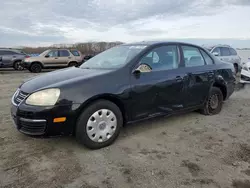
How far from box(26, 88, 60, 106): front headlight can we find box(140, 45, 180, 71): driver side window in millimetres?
1430

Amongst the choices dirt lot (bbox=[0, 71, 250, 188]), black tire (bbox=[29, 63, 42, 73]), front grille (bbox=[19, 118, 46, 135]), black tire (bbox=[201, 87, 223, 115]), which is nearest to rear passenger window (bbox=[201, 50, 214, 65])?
black tire (bbox=[201, 87, 223, 115])

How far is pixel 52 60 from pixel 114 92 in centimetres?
1226

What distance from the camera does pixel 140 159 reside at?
9.48 ft

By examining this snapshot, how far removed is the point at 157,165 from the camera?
2.75 meters

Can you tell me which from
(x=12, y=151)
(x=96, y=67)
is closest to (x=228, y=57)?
(x=96, y=67)

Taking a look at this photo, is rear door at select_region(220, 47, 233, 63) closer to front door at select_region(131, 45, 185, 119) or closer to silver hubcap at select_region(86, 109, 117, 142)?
front door at select_region(131, 45, 185, 119)

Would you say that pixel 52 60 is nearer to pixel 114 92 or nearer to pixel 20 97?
pixel 20 97

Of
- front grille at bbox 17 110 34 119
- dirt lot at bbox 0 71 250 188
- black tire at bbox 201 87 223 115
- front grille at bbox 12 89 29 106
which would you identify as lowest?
dirt lot at bbox 0 71 250 188

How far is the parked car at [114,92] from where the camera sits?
2.83 metres

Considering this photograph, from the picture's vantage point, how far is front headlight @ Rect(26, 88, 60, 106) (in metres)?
2.79

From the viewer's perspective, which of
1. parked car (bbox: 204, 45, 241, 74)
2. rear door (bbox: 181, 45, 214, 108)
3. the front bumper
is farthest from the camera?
parked car (bbox: 204, 45, 241, 74)

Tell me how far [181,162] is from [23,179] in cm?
192

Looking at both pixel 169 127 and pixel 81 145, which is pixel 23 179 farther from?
pixel 169 127

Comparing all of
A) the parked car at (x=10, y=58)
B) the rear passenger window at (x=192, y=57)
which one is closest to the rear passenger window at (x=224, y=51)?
the rear passenger window at (x=192, y=57)
